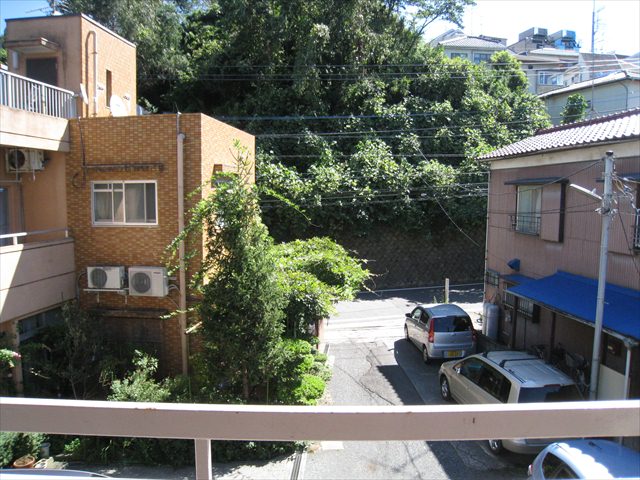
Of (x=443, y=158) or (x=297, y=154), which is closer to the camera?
(x=297, y=154)

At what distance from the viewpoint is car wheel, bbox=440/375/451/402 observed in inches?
471

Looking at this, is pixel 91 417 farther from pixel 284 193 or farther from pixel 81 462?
pixel 284 193

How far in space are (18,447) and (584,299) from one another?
38.0 feet

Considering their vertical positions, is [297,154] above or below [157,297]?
above

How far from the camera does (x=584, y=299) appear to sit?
36.4 feet

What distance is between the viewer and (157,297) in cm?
1162

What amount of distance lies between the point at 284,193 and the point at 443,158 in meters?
10.2

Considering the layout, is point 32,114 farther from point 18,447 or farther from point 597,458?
point 597,458

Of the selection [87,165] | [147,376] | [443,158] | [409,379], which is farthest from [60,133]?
[443,158]

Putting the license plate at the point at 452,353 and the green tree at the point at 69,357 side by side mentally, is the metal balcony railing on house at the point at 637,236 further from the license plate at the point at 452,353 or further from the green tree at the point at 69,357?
the green tree at the point at 69,357

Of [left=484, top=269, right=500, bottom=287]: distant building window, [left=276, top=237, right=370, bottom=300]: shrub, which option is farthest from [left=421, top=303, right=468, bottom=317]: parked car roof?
[left=276, top=237, right=370, bottom=300]: shrub

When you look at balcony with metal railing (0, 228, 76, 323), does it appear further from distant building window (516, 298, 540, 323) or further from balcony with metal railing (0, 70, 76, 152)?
distant building window (516, 298, 540, 323)

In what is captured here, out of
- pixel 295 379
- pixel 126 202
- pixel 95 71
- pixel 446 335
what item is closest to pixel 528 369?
pixel 295 379

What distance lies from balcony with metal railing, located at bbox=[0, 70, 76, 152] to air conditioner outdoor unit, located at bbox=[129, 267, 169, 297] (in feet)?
11.0
